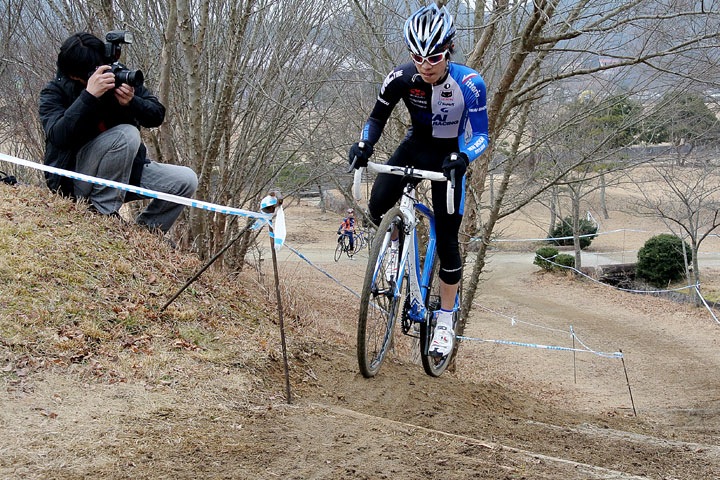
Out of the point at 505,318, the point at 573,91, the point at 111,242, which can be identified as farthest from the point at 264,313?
the point at 505,318

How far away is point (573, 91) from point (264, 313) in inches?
465

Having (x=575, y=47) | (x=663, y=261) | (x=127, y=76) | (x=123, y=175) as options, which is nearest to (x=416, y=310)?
(x=123, y=175)

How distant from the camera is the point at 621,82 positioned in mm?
11750

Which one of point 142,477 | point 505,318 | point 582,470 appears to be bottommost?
point 505,318

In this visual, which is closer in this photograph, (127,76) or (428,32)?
(428,32)

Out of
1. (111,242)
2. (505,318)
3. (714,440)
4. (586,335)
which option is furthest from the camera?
(505,318)

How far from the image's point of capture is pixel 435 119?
5.54 meters

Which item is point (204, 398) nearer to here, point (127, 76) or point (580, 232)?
point (127, 76)

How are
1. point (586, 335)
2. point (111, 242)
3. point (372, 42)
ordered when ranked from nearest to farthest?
point (111, 242) < point (372, 42) < point (586, 335)

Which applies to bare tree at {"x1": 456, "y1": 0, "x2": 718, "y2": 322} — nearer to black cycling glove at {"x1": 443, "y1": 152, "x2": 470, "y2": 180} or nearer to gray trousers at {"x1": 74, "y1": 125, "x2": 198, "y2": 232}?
black cycling glove at {"x1": 443, "y1": 152, "x2": 470, "y2": 180}

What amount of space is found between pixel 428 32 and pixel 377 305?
203cm

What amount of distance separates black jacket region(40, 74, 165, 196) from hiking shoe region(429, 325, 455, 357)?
3307mm

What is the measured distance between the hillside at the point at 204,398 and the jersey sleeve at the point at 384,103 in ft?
5.94

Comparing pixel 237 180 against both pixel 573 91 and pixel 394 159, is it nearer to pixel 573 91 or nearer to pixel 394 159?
pixel 394 159
